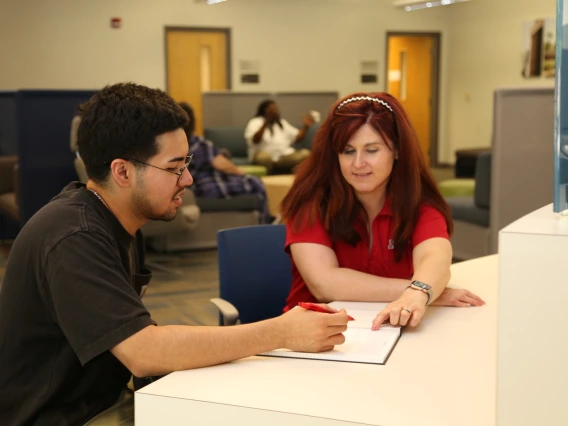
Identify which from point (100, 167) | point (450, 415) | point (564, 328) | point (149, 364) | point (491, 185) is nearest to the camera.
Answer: point (564, 328)

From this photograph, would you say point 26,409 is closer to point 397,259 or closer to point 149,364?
point 149,364

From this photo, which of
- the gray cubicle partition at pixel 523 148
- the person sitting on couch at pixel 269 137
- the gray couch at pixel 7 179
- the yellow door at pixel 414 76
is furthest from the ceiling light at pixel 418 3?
the gray cubicle partition at pixel 523 148

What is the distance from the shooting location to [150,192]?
5.72ft

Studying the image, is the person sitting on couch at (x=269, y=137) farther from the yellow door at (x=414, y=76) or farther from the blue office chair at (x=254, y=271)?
the blue office chair at (x=254, y=271)

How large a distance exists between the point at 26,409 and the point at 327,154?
1.19 metres

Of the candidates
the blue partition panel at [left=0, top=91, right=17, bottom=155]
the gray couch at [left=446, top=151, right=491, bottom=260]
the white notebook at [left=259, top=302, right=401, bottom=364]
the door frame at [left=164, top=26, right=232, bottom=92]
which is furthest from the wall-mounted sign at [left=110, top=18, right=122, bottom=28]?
the white notebook at [left=259, top=302, right=401, bottom=364]

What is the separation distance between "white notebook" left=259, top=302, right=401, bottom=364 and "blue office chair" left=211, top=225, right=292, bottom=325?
694 millimetres

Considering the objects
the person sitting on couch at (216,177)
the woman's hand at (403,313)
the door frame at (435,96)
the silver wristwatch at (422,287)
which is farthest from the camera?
the door frame at (435,96)

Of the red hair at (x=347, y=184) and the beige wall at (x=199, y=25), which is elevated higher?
the beige wall at (x=199, y=25)

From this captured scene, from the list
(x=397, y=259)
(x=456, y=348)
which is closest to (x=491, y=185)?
(x=397, y=259)

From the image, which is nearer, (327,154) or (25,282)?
(25,282)

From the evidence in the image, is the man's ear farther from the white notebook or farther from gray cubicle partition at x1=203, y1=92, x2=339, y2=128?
gray cubicle partition at x1=203, y1=92, x2=339, y2=128

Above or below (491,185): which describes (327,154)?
above

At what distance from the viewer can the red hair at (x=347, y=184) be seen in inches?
92.0
